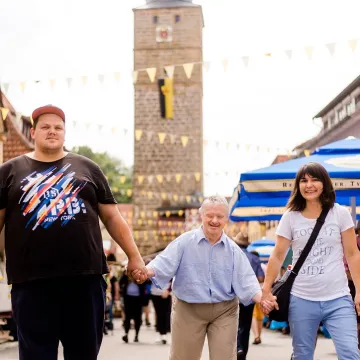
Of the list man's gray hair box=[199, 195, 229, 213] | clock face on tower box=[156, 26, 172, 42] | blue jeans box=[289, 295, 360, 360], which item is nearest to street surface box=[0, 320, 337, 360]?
man's gray hair box=[199, 195, 229, 213]

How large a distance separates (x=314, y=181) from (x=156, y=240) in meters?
53.0

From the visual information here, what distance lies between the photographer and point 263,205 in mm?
13383

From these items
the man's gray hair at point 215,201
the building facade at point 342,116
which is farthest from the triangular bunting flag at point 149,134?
the man's gray hair at point 215,201

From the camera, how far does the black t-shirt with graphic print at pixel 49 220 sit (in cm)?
459

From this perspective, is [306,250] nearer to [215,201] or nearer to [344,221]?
[344,221]

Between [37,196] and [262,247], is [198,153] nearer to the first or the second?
[262,247]

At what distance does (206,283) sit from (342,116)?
3624 centimetres

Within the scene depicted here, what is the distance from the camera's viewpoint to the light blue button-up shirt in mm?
6270

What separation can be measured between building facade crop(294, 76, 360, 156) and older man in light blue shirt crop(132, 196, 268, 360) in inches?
1137

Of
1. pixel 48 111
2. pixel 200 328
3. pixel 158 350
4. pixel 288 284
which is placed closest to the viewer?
pixel 48 111

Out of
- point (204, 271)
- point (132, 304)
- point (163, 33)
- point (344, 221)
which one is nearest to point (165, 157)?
point (163, 33)

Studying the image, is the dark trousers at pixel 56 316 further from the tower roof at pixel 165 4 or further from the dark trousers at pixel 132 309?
the tower roof at pixel 165 4

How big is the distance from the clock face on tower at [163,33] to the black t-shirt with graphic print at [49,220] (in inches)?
2318

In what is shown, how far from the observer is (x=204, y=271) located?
6309 mm
